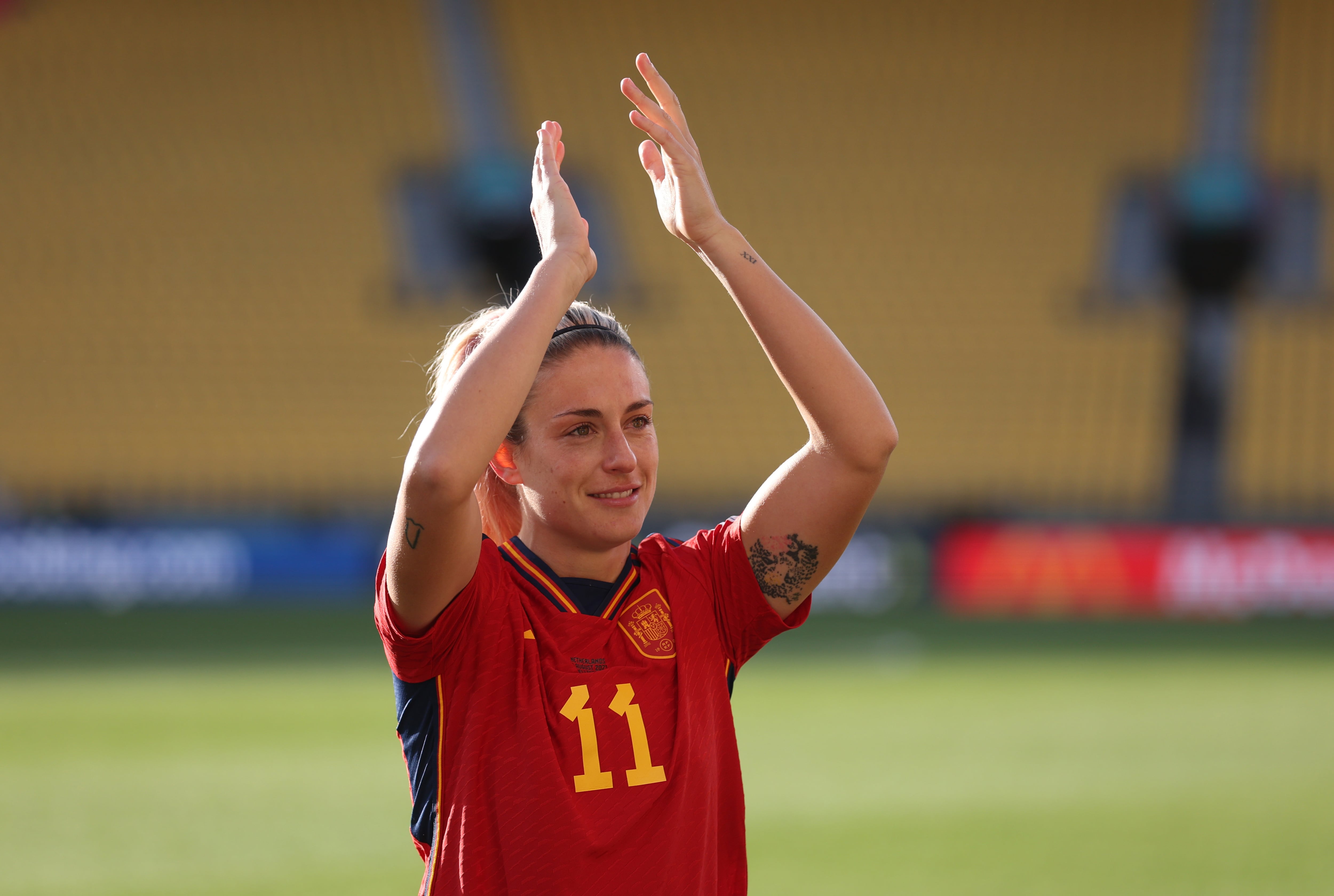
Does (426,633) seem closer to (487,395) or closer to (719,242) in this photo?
(487,395)

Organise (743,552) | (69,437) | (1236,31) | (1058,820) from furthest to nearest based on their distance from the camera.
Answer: (1236,31) < (69,437) < (1058,820) < (743,552)

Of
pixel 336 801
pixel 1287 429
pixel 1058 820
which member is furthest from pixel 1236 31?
pixel 336 801

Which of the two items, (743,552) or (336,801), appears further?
(336,801)

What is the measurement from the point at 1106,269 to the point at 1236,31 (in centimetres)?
408

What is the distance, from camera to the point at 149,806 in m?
6.68

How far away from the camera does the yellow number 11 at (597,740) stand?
6.48ft

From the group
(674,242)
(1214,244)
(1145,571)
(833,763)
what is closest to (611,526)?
(833,763)

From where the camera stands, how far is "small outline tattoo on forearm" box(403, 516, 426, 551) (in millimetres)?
1859

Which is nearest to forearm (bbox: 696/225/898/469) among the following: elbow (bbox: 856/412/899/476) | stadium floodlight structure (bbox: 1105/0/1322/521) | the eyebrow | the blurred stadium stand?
elbow (bbox: 856/412/899/476)

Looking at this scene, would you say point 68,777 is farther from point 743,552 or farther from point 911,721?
point 743,552

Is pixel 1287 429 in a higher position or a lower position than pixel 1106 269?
lower

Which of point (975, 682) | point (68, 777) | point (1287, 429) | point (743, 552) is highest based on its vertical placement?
point (1287, 429)

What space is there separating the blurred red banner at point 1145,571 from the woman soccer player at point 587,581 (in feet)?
38.5

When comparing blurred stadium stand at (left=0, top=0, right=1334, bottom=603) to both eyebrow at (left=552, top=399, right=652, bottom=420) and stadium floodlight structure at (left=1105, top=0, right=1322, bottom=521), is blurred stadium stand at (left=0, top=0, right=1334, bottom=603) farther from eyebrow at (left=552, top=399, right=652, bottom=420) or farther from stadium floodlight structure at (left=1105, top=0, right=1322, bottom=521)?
eyebrow at (left=552, top=399, right=652, bottom=420)
